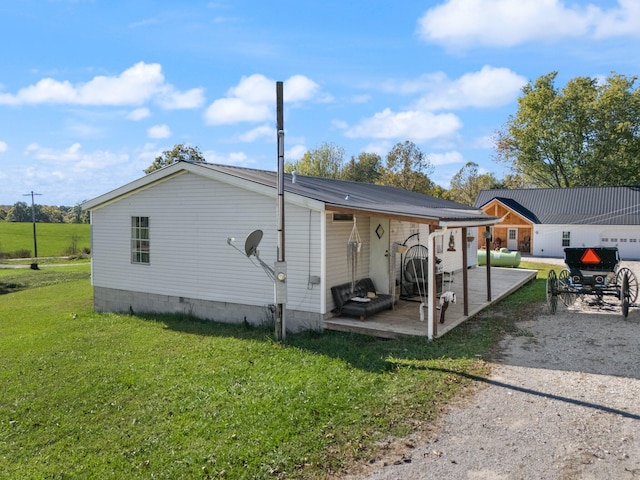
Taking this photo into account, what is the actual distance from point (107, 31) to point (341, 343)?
A: 379 inches

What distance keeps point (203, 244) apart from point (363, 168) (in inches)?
1560

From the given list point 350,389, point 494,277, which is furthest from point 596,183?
point 350,389

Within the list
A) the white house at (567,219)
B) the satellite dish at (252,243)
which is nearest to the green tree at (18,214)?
the white house at (567,219)

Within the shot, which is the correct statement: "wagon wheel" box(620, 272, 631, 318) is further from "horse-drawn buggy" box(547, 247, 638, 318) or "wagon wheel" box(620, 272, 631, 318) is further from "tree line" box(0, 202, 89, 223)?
"tree line" box(0, 202, 89, 223)

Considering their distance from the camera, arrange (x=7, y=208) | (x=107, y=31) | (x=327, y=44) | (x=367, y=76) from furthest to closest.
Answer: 1. (x=7, y=208)
2. (x=367, y=76)
3. (x=107, y=31)
4. (x=327, y=44)

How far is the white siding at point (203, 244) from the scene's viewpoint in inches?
359

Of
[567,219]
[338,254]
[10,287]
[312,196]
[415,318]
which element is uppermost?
[312,196]

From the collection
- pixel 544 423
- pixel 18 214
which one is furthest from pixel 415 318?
pixel 18 214

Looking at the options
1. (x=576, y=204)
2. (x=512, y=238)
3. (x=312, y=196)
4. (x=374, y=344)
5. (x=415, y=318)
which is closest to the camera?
(x=374, y=344)

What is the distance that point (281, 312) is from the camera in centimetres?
830

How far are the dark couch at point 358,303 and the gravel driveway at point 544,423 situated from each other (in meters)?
2.61

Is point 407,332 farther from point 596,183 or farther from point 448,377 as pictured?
point 596,183

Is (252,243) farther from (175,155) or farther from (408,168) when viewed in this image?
(175,155)

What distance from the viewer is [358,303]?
913 cm
